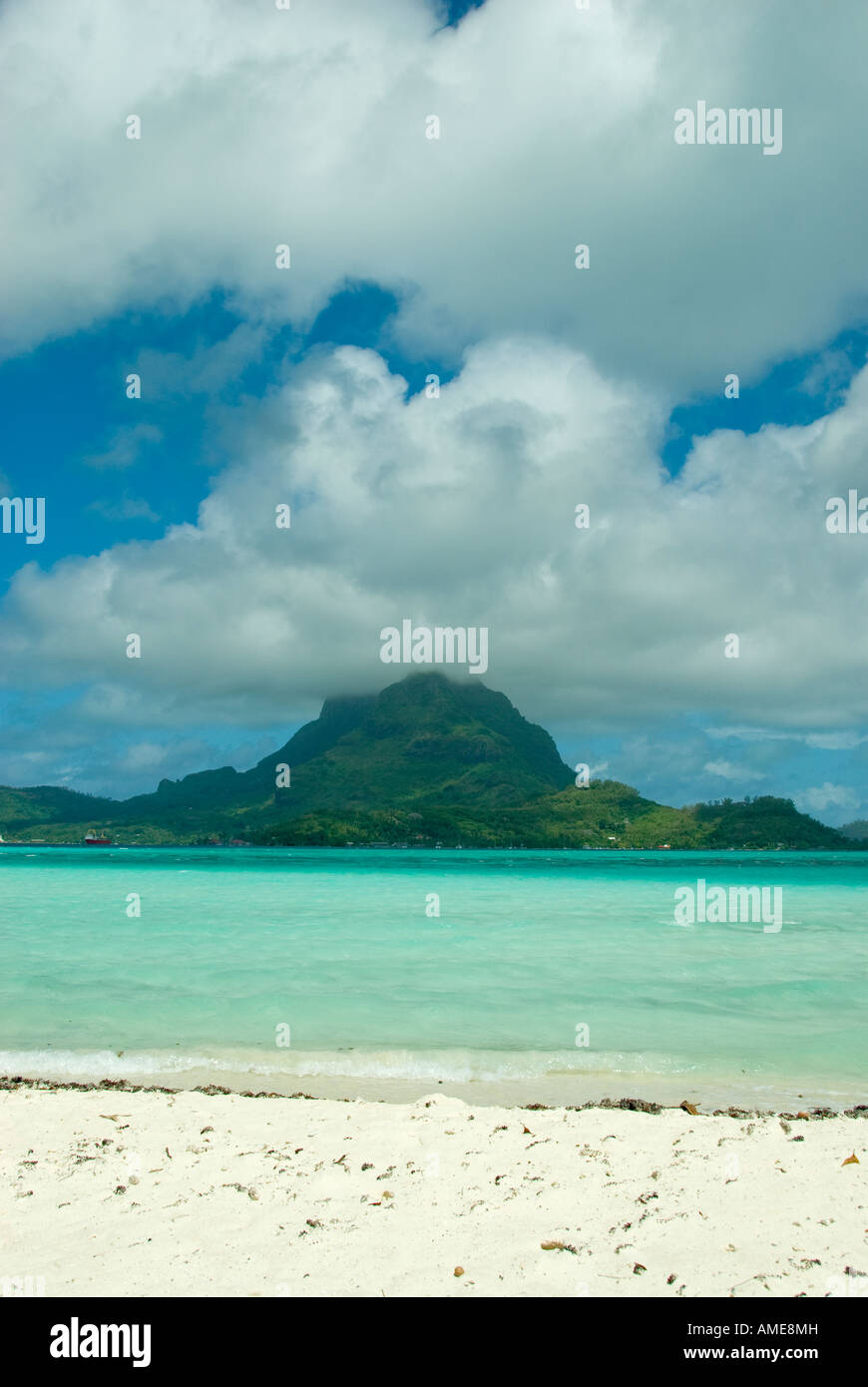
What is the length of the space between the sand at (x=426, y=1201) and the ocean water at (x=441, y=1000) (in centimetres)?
213

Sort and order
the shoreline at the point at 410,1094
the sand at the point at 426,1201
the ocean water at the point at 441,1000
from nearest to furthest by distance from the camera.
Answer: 1. the sand at the point at 426,1201
2. the shoreline at the point at 410,1094
3. the ocean water at the point at 441,1000

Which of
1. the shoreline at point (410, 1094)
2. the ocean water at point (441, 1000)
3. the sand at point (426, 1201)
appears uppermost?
the sand at point (426, 1201)

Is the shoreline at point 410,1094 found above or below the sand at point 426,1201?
below

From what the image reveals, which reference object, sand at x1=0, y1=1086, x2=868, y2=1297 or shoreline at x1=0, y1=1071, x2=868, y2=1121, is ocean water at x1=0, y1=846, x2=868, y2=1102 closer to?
shoreline at x1=0, y1=1071, x2=868, y2=1121

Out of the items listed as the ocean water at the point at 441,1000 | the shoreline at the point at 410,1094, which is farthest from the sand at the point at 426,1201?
the ocean water at the point at 441,1000

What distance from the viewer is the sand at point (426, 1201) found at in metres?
4.92

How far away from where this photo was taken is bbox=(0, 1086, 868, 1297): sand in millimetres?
4918

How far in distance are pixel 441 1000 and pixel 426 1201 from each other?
29.3 ft

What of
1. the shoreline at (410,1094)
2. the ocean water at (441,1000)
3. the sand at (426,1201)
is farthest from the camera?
the ocean water at (441,1000)

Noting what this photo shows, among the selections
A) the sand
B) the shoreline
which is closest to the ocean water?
the shoreline

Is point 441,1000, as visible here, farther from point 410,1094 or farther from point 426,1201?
point 426,1201

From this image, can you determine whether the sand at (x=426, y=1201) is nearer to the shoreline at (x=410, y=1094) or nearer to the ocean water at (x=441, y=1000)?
the shoreline at (x=410, y=1094)

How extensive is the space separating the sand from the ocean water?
2131 millimetres

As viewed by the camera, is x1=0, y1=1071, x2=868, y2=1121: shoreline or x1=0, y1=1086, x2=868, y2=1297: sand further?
x1=0, y1=1071, x2=868, y2=1121: shoreline
